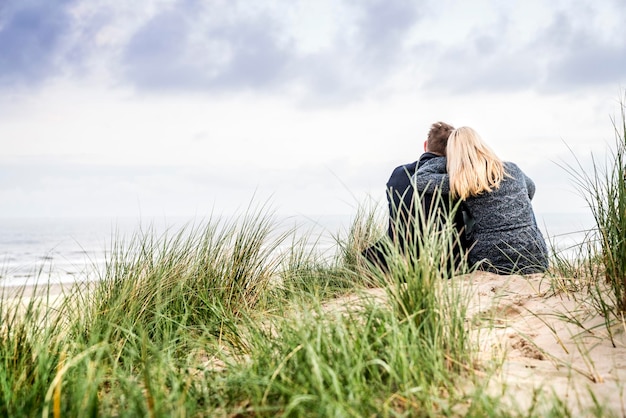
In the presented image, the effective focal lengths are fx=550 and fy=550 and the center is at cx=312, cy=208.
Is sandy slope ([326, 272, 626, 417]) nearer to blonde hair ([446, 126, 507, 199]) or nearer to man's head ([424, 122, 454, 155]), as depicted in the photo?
blonde hair ([446, 126, 507, 199])

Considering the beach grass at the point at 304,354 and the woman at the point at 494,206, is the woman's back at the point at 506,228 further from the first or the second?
the beach grass at the point at 304,354

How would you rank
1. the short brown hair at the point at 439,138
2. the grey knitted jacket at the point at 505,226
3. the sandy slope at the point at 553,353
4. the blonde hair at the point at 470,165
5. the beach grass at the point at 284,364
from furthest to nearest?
the short brown hair at the point at 439,138, the grey knitted jacket at the point at 505,226, the blonde hair at the point at 470,165, the sandy slope at the point at 553,353, the beach grass at the point at 284,364

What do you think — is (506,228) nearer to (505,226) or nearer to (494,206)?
(505,226)

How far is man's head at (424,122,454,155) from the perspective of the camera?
4.64 m

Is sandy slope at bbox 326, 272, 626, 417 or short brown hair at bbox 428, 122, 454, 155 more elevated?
short brown hair at bbox 428, 122, 454, 155

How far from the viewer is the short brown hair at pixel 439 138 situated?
183 inches

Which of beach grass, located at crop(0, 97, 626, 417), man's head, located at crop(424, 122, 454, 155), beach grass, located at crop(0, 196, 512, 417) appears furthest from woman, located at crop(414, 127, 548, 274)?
beach grass, located at crop(0, 196, 512, 417)

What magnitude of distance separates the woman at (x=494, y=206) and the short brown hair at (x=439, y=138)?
292 mm

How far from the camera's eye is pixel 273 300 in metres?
3.52

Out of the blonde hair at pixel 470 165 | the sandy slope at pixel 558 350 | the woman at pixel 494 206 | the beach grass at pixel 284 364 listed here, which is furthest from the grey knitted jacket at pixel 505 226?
the beach grass at pixel 284 364

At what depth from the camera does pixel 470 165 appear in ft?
13.3

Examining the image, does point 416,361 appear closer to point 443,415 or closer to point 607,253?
point 443,415

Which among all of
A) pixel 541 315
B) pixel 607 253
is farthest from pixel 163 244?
pixel 607 253

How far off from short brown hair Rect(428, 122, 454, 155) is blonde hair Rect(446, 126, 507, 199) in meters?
0.40
